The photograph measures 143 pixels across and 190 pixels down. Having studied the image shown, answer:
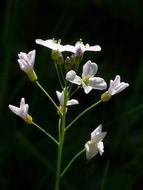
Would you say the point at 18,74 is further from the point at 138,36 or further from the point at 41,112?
the point at 138,36

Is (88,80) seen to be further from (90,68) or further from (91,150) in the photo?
(91,150)

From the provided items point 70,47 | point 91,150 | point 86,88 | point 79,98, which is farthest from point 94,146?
point 79,98

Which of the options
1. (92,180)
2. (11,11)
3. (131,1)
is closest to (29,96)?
(11,11)

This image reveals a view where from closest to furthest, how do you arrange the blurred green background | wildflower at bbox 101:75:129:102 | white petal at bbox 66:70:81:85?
1. white petal at bbox 66:70:81:85
2. wildflower at bbox 101:75:129:102
3. the blurred green background

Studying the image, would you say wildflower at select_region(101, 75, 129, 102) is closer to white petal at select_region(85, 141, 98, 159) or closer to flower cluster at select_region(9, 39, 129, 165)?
flower cluster at select_region(9, 39, 129, 165)

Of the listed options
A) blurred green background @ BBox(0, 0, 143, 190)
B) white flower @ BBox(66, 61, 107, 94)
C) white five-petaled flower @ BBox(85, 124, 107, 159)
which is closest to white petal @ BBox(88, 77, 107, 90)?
white flower @ BBox(66, 61, 107, 94)

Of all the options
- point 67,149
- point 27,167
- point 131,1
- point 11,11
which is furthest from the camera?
point 131,1

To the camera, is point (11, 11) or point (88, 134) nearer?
point (88, 134)

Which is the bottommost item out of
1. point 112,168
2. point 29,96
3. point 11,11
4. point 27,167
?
point 112,168
